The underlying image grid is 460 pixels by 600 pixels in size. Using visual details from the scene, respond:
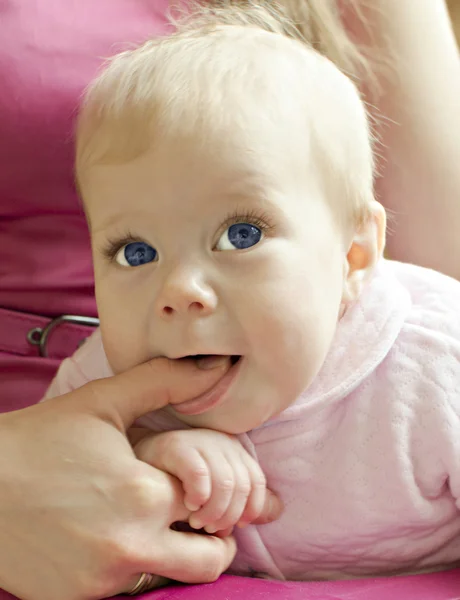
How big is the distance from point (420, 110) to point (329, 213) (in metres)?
0.38

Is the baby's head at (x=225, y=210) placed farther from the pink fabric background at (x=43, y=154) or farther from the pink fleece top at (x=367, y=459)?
the pink fabric background at (x=43, y=154)

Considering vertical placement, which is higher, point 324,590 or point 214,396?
point 214,396

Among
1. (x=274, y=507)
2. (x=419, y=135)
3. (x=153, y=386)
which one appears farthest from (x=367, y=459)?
(x=419, y=135)

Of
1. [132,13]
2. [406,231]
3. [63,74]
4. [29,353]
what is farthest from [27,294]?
[406,231]

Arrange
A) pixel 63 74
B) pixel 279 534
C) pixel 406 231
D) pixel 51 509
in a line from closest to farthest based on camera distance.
A: 1. pixel 51 509
2. pixel 279 534
3. pixel 63 74
4. pixel 406 231

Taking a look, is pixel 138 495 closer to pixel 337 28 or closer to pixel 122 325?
pixel 122 325

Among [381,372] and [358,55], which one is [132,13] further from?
[381,372]

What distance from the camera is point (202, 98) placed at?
588mm

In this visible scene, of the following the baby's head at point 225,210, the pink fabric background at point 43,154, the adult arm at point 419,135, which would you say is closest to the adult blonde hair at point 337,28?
the adult arm at point 419,135

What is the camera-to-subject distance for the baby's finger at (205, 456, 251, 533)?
23.4 inches

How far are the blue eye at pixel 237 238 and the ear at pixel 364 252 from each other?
0.12 m

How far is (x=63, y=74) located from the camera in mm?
854

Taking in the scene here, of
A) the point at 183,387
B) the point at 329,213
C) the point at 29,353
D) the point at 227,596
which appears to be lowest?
the point at 29,353

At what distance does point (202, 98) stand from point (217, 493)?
299 millimetres
